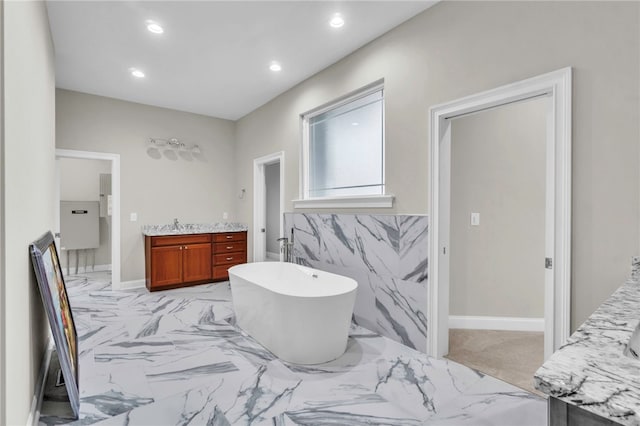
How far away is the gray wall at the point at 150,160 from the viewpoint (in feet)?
15.0

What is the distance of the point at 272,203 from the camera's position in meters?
7.57

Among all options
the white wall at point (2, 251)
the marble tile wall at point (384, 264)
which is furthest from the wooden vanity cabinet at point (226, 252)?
the white wall at point (2, 251)

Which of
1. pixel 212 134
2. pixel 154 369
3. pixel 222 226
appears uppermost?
pixel 212 134

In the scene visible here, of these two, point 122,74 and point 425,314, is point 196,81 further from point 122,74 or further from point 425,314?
point 425,314

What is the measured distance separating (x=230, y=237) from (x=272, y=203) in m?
2.33

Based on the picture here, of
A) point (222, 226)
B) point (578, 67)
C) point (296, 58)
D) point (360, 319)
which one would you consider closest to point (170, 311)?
Answer: point (222, 226)

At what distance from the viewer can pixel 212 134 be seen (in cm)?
575

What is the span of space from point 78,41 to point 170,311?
3.00 metres

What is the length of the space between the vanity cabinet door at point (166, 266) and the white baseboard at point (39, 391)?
2023 millimetres

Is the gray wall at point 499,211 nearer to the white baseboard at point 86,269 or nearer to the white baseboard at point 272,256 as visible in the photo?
the white baseboard at point 272,256

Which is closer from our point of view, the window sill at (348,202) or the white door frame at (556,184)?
the white door frame at (556,184)

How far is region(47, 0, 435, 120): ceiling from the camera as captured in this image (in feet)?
8.78

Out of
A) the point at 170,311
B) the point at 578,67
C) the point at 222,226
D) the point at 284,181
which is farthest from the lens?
the point at 222,226

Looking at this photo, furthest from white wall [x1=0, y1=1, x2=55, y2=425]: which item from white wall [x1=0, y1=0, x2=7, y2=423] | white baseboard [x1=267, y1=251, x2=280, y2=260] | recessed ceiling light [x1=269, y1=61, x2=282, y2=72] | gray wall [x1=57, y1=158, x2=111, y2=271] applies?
white baseboard [x1=267, y1=251, x2=280, y2=260]
